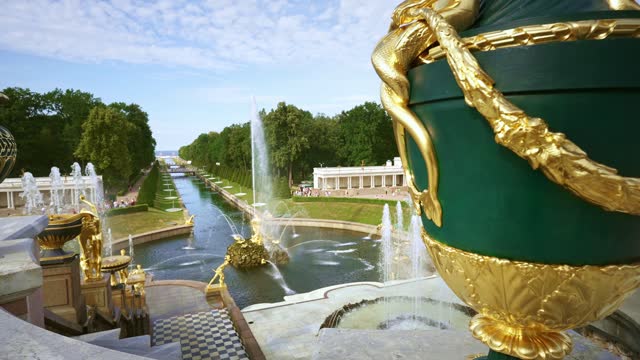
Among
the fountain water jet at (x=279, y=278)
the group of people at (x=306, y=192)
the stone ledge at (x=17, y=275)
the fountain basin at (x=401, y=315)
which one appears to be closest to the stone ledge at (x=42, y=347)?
the stone ledge at (x=17, y=275)

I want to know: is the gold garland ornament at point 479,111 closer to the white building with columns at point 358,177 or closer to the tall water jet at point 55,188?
the tall water jet at point 55,188

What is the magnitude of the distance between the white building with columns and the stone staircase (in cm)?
4303

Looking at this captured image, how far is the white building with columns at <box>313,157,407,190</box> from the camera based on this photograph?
47.9m

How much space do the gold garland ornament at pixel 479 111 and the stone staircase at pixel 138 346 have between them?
2928 millimetres

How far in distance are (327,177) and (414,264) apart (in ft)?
102

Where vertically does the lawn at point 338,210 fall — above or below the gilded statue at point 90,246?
below

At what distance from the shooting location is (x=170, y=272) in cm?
1811

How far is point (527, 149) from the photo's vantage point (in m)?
1.47

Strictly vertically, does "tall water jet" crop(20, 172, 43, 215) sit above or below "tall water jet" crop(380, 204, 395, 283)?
above

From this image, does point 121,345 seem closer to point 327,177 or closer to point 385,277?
point 385,277

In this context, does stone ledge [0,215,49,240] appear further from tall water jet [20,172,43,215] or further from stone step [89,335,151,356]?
tall water jet [20,172,43,215]

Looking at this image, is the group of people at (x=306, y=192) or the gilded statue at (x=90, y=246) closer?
the gilded statue at (x=90, y=246)

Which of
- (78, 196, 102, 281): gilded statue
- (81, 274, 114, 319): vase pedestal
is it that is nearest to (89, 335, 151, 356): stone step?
(81, 274, 114, 319): vase pedestal

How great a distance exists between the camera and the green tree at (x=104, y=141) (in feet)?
133
